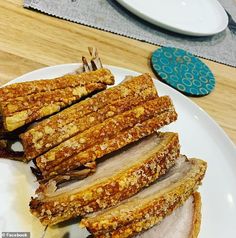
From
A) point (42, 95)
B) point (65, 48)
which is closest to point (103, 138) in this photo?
point (42, 95)

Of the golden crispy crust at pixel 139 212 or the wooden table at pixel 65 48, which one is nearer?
the golden crispy crust at pixel 139 212

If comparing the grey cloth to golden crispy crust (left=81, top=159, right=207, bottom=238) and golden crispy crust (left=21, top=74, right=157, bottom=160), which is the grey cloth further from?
golden crispy crust (left=81, top=159, right=207, bottom=238)

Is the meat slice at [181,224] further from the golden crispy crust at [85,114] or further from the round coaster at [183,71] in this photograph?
the round coaster at [183,71]

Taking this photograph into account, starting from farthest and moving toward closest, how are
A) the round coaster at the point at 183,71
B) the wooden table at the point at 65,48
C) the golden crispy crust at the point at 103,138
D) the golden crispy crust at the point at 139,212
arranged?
1. the round coaster at the point at 183,71
2. the wooden table at the point at 65,48
3. the golden crispy crust at the point at 103,138
4. the golden crispy crust at the point at 139,212

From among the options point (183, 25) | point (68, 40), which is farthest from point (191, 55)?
point (68, 40)

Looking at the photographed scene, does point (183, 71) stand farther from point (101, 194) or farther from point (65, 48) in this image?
point (101, 194)

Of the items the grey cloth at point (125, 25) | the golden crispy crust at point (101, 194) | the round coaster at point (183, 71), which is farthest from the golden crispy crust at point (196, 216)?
the grey cloth at point (125, 25)

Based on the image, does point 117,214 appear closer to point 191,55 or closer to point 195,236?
point 195,236

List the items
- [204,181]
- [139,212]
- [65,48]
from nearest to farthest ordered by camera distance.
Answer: [139,212]
[204,181]
[65,48]
